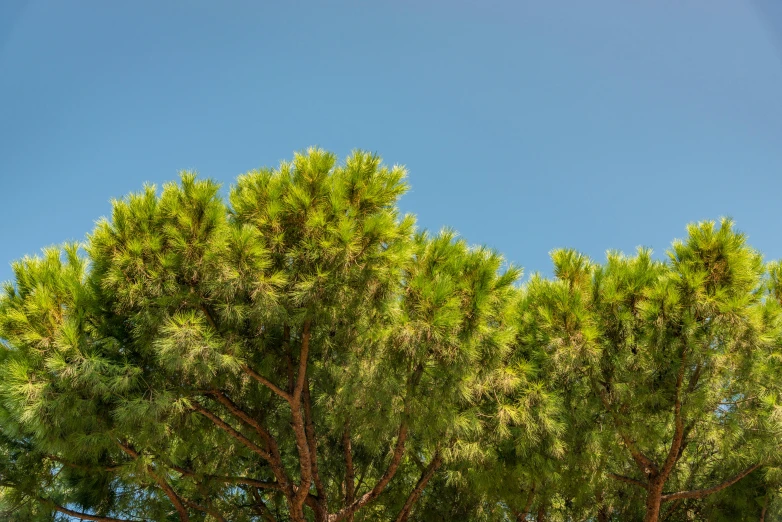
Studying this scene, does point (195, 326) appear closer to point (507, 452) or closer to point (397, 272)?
point (397, 272)

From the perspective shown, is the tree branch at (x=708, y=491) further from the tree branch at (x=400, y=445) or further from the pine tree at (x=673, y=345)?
the tree branch at (x=400, y=445)

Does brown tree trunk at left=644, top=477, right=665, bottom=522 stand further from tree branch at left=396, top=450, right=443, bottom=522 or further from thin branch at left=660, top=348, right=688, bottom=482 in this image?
tree branch at left=396, top=450, right=443, bottom=522

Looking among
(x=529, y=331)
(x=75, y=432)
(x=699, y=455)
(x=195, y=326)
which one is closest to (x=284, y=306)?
(x=195, y=326)

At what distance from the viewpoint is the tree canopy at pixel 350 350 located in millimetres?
4176

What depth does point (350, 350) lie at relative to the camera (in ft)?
15.6

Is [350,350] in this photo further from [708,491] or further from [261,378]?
[708,491]

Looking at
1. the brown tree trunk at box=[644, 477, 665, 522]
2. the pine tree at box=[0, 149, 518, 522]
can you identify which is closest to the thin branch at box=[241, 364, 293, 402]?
the pine tree at box=[0, 149, 518, 522]

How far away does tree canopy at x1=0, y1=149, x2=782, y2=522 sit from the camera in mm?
4176

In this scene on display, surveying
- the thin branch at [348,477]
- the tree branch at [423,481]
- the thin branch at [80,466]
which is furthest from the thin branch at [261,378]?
the tree branch at [423,481]

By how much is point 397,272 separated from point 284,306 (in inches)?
38.0

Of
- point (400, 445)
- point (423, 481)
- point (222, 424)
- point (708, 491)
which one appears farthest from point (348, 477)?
point (708, 491)

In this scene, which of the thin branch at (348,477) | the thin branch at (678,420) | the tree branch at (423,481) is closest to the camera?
the thin branch at (678,420)

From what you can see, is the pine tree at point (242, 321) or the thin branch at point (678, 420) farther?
the thin branch at point (678, 420)

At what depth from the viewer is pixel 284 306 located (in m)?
4.37
